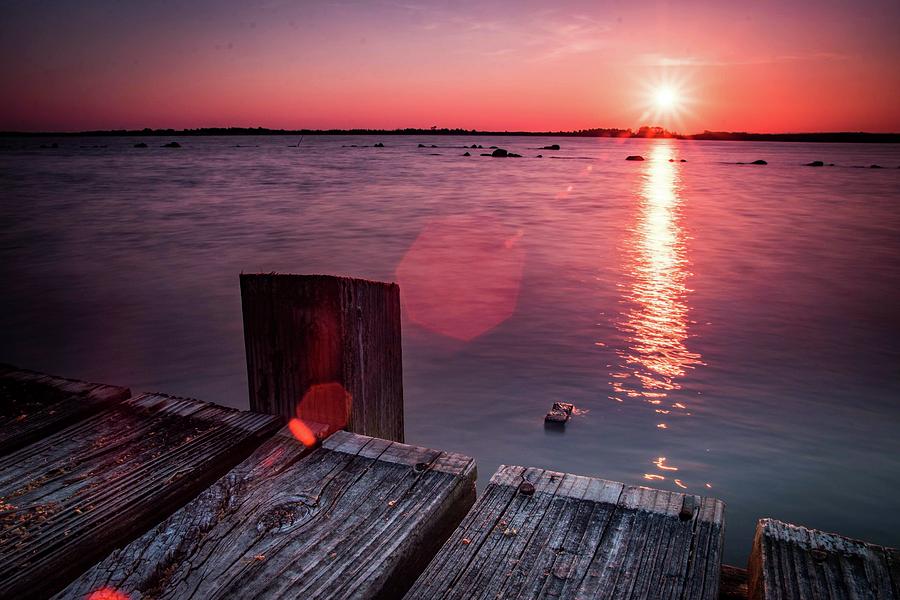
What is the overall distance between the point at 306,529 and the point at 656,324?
7468 mm

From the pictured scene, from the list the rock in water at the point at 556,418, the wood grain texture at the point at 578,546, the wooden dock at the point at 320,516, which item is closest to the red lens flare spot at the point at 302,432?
the wooden dock at the point at 320,516

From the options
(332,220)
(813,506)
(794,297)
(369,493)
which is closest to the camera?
(369,493)

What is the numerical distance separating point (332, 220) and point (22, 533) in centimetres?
1675

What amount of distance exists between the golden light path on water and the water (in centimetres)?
4

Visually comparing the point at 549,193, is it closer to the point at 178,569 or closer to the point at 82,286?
the point at 82,286

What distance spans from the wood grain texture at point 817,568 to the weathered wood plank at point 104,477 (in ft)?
5.44

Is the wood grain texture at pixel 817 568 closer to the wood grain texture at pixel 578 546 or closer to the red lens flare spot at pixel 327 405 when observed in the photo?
the wood grain texture at pixel 578 546

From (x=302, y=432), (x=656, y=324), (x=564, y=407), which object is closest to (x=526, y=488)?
(x=302, y=432)

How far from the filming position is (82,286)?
10.3 m

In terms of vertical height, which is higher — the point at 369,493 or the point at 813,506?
the point at 369,493

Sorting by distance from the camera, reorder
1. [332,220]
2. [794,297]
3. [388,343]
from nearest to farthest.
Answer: [388,343], [794,297], [332,220]

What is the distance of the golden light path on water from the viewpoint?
236 inches

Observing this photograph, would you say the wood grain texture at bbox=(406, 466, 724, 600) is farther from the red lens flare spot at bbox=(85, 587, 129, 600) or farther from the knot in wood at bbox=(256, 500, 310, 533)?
the red lens flare spot at bbox=(85, 587, 129, 600)

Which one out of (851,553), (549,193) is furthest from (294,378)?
(549,193)
